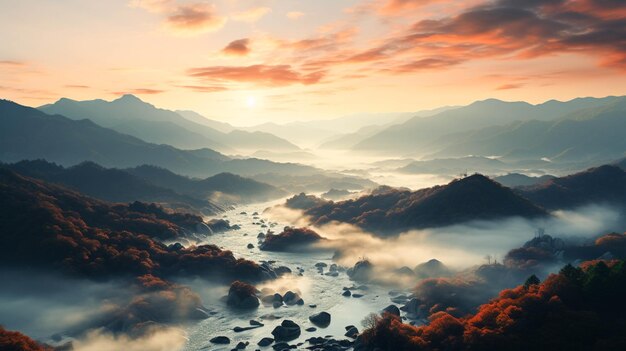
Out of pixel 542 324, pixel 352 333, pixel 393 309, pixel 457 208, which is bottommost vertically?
pixel 352 333

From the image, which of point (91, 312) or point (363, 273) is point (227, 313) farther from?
point (363, 273)

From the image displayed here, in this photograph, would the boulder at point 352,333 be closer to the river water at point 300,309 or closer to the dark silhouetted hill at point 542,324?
the river water at point 300,309

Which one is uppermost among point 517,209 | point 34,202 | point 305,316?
point 34,202

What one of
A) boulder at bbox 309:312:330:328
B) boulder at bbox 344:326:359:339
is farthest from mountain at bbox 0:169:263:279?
boulder at bbox 344:326:359:339

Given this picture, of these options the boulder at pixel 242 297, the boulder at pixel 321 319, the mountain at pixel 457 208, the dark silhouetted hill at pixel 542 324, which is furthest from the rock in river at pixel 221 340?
the mountain at pixel 457 208

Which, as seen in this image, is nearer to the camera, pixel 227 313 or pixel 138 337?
pixel 138 337

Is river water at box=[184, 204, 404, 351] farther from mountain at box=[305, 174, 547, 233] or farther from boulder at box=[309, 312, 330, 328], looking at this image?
mountain at box=[305, 174, 547, 233]

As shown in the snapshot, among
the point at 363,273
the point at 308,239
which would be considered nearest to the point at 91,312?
the point at 363,273

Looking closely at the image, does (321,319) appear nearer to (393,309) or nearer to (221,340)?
(393,309)

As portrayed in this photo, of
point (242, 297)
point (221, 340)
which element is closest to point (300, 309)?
point (242, 297)
